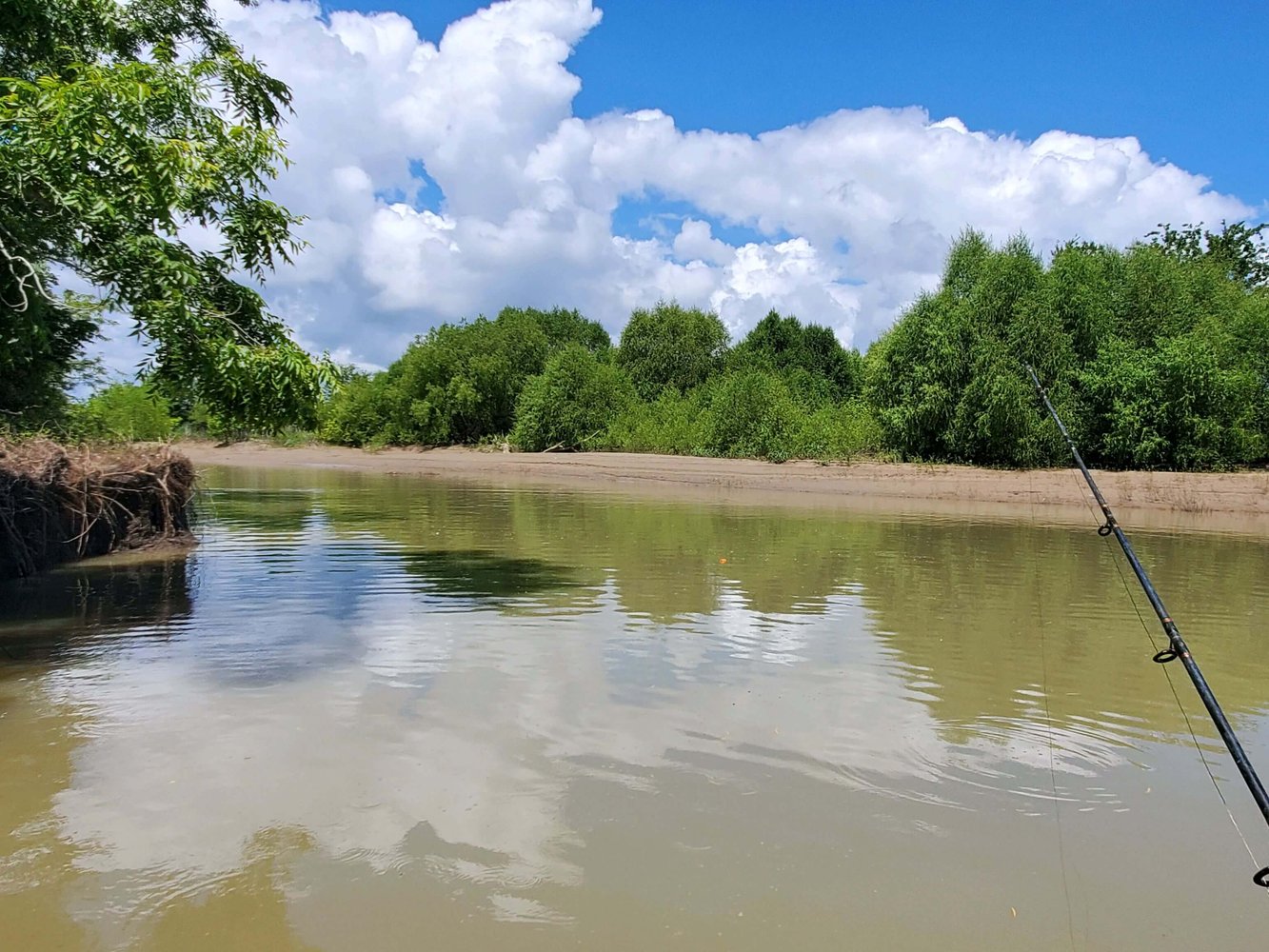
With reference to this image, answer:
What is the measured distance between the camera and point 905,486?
2655 cm

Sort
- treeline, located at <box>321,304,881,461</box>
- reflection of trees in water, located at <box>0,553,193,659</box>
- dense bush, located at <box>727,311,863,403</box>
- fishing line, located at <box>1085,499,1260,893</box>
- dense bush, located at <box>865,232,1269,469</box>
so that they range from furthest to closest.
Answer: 1. dense bush, located at <box>727,311,863,403</box>
2. treeline, located at <box>321,304,881,461</box>
3. dense bush, located at <box>865,232,1269,469</box>
4. reflection of trees in water, located at <box>0,553,193,659</box>
5. fishing line, located at <box>1085,499,1260,893</box>

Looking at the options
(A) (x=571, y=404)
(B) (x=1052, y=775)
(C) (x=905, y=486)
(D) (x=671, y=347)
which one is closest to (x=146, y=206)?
(B) (x=1052, y=775)

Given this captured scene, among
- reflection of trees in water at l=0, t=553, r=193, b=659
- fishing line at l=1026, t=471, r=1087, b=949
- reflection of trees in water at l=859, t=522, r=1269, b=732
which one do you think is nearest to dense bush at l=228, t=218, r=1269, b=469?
reflection of trees in water at l=859, t=522, r=1269, b=732

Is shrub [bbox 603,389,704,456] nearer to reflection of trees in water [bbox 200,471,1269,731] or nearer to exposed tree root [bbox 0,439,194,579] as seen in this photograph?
reflection of trees in water [bbox 200,471,1269,731]

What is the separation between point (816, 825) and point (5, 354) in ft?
27.1

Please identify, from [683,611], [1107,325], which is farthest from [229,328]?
[1107,325]

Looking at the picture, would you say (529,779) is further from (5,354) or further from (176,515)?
(176,515)

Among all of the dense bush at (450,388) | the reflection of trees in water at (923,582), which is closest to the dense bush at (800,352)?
the dense bush at (450,388)

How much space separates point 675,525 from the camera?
17672 mm

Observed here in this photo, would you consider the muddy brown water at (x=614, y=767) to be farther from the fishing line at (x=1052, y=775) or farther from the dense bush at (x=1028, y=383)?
A: the dense bush at (x=1028, y=383)

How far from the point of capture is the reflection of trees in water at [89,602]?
8242 mm

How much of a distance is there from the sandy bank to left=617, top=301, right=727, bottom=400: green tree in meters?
14.0

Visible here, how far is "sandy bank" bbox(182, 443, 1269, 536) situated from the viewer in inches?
849

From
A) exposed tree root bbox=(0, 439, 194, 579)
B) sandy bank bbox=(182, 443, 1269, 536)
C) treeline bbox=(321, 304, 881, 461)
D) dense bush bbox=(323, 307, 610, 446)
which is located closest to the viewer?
exposed tree root bbox=(0, 439, 194, 579)
